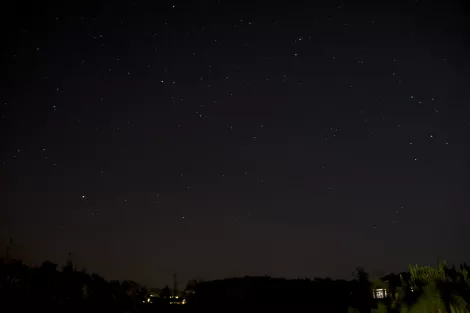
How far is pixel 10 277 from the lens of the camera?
538cm

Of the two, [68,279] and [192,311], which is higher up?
[68,279]

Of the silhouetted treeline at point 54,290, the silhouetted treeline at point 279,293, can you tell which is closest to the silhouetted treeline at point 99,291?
the silhouetted treeline at point 54,290

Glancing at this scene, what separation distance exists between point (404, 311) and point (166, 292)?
26.4 m

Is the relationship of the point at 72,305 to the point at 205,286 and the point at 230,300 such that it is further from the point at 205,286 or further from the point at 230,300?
the point at 205,286

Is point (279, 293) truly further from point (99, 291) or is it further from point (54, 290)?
point (54, 290)

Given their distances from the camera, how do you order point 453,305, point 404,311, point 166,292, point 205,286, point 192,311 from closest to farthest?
point 453,305, point 404,311, point 192,311, point 205,286, point 166,292

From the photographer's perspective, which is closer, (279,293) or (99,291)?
(99,291)

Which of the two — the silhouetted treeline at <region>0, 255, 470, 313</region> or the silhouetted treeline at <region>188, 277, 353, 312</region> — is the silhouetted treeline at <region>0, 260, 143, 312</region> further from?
the silhouetted treeline at <region>188, 277, 353, 312</region>

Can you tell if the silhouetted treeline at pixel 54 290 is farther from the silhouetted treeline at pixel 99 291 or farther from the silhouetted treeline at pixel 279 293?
the silhouetted treeline at pixel 279 293

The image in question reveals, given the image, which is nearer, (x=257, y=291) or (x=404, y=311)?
(x=404, y=311)

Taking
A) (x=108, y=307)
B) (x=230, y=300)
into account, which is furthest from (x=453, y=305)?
(x=230, y=300)

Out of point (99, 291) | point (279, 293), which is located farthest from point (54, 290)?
point (279, 293)

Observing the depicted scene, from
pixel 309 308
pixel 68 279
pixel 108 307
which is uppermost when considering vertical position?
pixel 68 279

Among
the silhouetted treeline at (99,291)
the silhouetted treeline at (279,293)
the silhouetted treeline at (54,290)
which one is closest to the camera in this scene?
the silhouetted treeline at (99,291)
